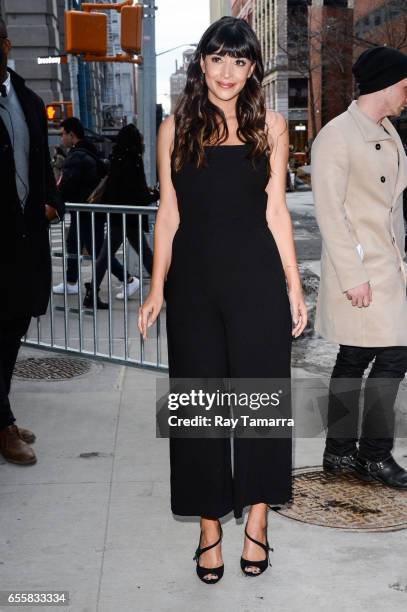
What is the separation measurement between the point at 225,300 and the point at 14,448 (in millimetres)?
1908

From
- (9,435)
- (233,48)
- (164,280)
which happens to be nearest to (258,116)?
(233,48)

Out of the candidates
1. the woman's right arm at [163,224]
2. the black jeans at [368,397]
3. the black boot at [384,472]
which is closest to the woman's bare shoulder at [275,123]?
the woman's right arm at [163,224]

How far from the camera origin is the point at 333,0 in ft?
293

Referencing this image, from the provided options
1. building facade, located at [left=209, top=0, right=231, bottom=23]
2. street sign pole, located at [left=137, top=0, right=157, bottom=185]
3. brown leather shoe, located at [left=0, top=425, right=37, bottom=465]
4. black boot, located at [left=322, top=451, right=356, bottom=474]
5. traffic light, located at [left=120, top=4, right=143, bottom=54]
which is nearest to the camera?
black boot, located at [left=322, top=451, right=356, bottom=474]

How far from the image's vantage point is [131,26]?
1077 cm

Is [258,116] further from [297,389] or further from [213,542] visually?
[297,389]

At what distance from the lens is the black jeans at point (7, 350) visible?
4707 millimetres

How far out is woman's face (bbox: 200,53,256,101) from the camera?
10.5 feet

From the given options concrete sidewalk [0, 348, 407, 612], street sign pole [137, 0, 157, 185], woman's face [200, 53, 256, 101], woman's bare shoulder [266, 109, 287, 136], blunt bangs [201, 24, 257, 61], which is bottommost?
concrete sidewalk [0, 348, 407, 612]

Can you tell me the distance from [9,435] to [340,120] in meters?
2.43

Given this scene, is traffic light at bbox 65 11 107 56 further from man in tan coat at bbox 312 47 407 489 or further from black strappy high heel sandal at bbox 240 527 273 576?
black strappy high heel sandal at bbox 240 527 273 576

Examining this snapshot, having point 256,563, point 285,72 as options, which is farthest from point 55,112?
point 285,72

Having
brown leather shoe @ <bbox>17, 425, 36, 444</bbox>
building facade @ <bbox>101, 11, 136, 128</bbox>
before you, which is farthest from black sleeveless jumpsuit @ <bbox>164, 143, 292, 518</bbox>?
building facade @ <bbox>101, 11, 136, 128</bbox>

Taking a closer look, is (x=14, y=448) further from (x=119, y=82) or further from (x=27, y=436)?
(x=119, y=82)
